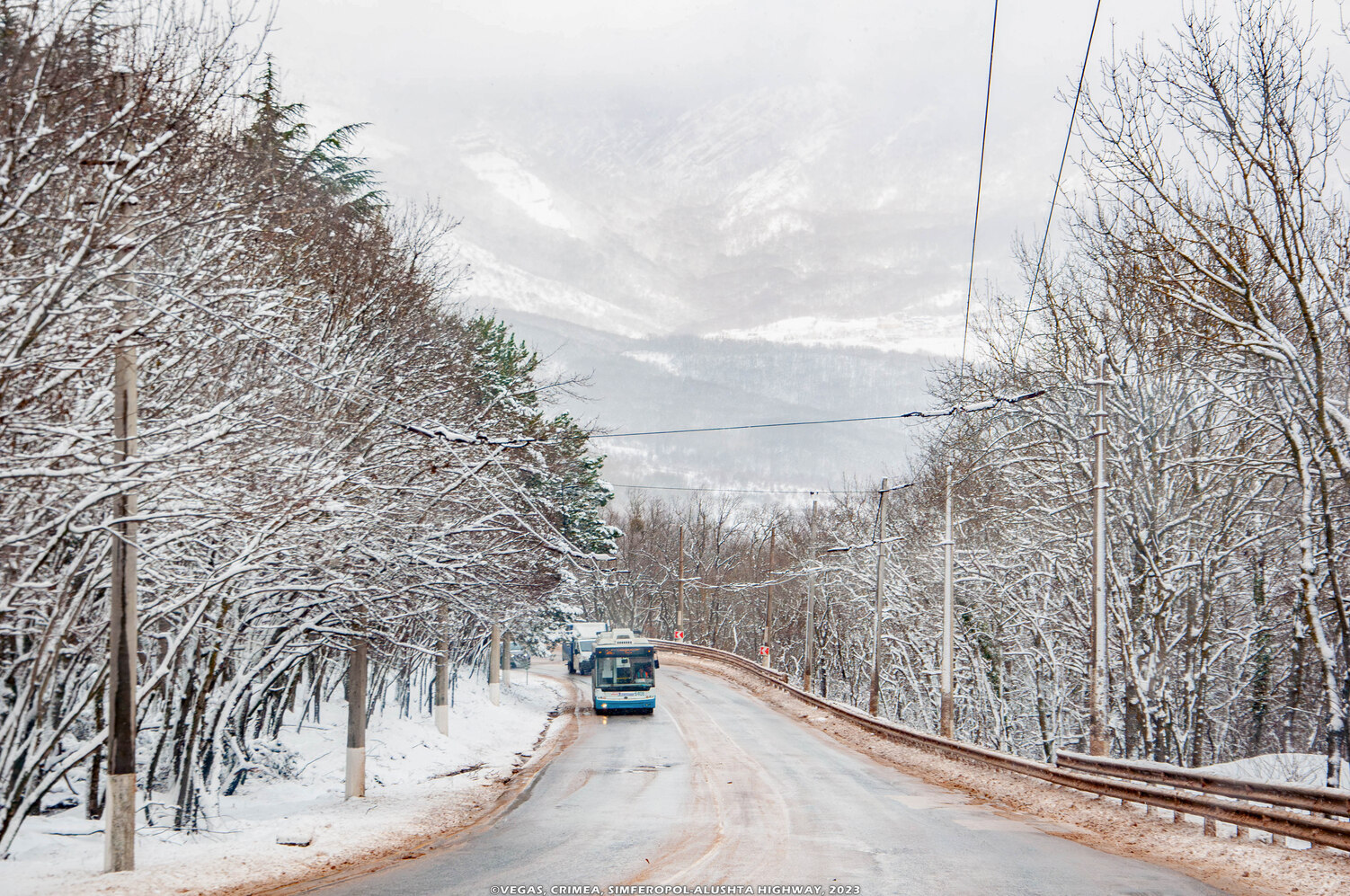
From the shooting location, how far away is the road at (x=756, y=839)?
35.2ft

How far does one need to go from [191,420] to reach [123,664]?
125 inches

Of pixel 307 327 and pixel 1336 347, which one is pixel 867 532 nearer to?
pixel 1336 347

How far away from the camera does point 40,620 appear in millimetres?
11602

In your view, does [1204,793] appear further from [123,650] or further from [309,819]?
[123,650]

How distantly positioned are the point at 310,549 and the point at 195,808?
4.56m

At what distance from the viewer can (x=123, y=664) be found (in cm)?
1094

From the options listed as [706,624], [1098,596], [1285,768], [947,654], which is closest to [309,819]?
[1098,596]

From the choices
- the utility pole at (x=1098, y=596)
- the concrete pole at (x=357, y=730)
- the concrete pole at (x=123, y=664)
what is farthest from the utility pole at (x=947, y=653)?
the concrete pole at (x=123, y=664)

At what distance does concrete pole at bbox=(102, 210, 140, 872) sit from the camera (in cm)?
1059

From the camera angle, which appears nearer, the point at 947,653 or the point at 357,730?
the point at 357,730

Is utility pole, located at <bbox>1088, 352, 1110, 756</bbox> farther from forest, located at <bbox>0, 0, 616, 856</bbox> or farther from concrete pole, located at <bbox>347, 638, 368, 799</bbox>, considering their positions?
concrete pole, located at <bbox>347, 638, 368, 799</bbox>

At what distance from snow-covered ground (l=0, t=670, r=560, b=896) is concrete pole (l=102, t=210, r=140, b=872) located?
42 centimetres

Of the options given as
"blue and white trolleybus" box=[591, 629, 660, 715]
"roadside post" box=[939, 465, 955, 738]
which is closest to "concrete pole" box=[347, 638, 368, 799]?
"roadside post" box=[939, 465, 955, 738]

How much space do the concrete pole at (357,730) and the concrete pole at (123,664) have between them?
7.54 m
